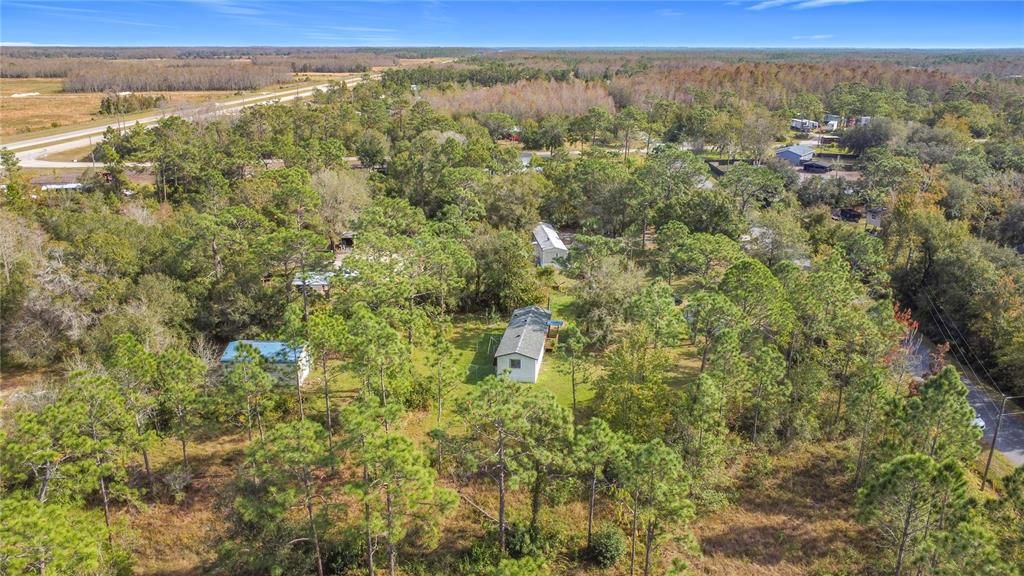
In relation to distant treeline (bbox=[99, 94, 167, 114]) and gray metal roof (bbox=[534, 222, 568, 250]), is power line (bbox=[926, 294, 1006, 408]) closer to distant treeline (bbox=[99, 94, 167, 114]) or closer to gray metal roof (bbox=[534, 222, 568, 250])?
gray metal roof (bbox=[534, 222, 568, 250])

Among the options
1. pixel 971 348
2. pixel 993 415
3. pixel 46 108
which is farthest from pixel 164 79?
pixel 993 415

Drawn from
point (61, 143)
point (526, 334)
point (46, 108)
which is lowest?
point (526, 334)

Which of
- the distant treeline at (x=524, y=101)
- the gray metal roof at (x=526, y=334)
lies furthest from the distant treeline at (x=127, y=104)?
the gray metal roof at (x=526, y=334)

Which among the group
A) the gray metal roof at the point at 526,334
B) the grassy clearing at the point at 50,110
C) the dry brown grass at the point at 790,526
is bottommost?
the dry brown grass at the point at 790,526

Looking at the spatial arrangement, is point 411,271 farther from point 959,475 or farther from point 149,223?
point 959,475

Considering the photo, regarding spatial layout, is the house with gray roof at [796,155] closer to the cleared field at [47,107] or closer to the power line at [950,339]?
the power line at [950,339]

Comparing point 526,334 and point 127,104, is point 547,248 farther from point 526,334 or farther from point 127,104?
point 127,104

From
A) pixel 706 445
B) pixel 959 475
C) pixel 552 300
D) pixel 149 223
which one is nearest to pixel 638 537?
pixel 706 445

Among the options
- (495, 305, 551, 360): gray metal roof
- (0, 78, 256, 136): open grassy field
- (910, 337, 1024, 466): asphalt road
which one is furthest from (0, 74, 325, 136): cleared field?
(910, 337, 1024, 466): asphalt road
